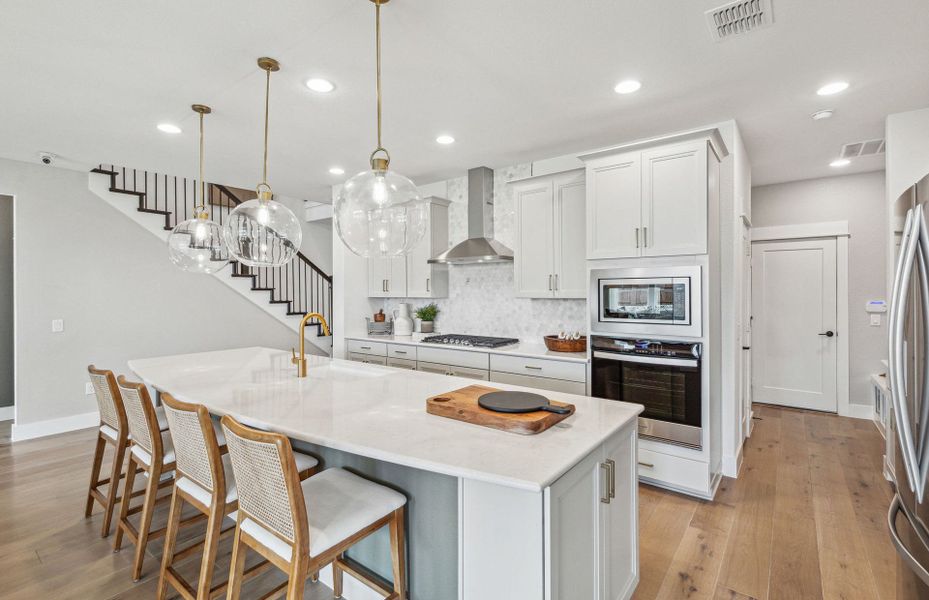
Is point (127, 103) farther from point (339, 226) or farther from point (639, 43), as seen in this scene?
point (639, 43)

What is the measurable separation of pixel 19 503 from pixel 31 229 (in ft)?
9.14

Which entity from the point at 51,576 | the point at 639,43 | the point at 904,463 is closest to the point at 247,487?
the point at 51,576

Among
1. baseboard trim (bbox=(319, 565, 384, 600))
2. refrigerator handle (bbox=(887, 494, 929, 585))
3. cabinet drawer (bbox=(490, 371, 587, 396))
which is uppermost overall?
cabinet drawer (bbox=(490, 371, 587, 396))

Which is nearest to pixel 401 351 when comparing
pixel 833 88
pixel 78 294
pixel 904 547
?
pixel 78 294

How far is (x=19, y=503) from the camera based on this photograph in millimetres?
3049

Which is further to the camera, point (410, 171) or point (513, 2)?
point (410, 171)

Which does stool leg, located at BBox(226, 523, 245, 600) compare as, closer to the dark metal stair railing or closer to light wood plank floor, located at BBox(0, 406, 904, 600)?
light wood plank floor, located at BBox(0, 406, 904, 600)

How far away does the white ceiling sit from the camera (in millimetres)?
2111

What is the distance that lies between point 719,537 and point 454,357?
2404 millimetres

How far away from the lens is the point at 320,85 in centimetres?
280

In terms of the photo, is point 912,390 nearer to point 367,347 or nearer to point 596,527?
point 596,527

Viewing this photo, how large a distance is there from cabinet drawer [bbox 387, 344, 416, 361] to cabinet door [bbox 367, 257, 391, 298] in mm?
889

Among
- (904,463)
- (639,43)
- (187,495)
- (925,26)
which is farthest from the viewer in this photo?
(639,43)

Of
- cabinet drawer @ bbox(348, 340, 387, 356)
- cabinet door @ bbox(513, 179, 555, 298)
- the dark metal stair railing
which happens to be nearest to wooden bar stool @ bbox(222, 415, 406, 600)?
cabinet door @ bbox(513, 179, 555, 298)
